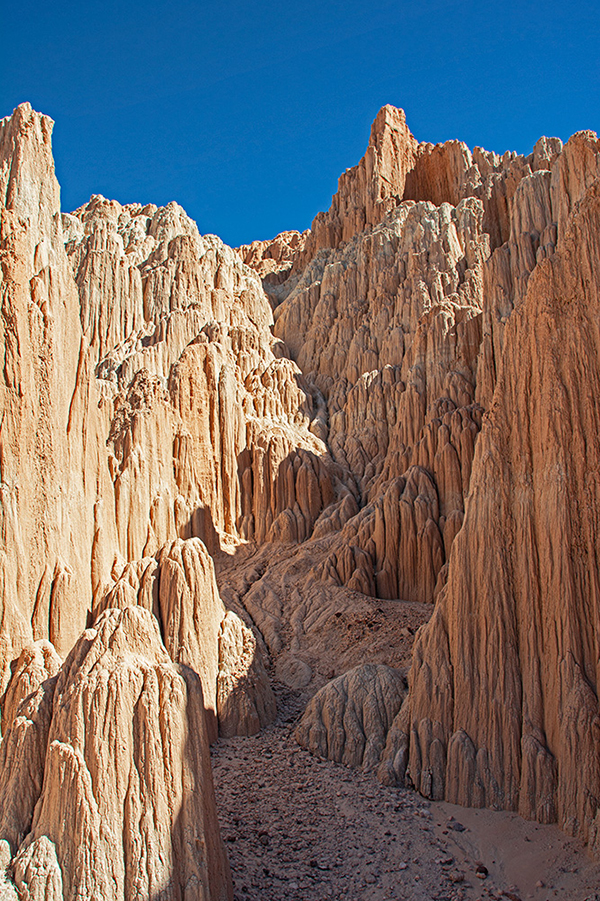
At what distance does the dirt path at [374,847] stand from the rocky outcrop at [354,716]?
2.85ft

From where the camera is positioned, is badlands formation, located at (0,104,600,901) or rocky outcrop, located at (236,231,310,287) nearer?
badlands formation, located at (0,104,600,901)

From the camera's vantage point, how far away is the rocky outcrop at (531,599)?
49.0ft

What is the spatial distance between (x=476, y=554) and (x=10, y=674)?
12260 millimetres

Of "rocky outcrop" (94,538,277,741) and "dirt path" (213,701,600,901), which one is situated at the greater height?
"rocky outcrop" (94,538,277,741)

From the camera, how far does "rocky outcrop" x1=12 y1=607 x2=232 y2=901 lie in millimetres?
10547

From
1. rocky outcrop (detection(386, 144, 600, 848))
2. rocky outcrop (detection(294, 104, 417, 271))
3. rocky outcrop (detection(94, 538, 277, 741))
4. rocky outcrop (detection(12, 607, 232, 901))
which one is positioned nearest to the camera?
rocky outcrop (detection(12, 607, 232, 901))

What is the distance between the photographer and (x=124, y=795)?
1112 cm

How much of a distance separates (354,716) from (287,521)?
1789 centimetres

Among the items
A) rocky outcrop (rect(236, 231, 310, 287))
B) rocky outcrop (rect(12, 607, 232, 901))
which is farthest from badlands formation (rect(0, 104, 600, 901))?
rocky outcrop (rect(236, 231, 310, 287))

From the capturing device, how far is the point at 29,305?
19.2 m

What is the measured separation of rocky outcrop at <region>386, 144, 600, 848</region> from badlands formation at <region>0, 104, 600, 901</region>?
72 mm

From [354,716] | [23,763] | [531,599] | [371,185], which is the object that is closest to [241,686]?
[354,716]

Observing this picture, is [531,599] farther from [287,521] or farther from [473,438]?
[287,521]

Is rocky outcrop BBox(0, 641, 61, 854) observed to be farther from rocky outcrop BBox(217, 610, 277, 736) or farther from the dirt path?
rocky outcrop BBox(217, 610, 277, 736)
